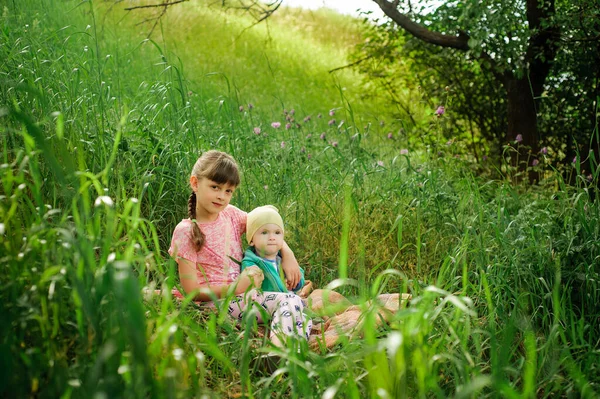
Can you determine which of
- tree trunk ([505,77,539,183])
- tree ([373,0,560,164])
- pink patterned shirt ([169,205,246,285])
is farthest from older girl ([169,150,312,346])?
tree trunk ([505,77,539,183])

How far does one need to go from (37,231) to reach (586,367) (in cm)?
212

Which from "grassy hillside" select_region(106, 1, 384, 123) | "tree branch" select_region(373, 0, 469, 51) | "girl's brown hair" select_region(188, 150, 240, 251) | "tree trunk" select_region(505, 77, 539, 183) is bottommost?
"grassy hillside" select_region(106, 1, 384, 123)

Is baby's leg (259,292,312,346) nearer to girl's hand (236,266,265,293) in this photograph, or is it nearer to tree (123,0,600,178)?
girl's hand (236,266,265,293)

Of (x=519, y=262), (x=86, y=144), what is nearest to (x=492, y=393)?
(x=519, y=262)

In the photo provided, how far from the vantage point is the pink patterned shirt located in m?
3.46

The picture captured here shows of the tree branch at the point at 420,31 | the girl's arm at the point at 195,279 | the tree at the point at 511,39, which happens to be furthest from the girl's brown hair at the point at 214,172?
the tree branch at the point at 420,31

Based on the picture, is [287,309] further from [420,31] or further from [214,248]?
[420,31]

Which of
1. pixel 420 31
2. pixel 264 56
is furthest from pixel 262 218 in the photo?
pixel 264 56

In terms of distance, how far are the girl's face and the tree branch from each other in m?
4.46

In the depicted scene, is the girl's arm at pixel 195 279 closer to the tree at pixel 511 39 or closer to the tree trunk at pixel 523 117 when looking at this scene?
the tree at pixel 511 39

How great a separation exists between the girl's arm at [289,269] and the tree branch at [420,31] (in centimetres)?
439

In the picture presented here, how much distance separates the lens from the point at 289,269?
361 cm

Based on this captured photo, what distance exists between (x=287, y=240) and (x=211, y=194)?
3.45 ft

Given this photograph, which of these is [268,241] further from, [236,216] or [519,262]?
[519,262]
